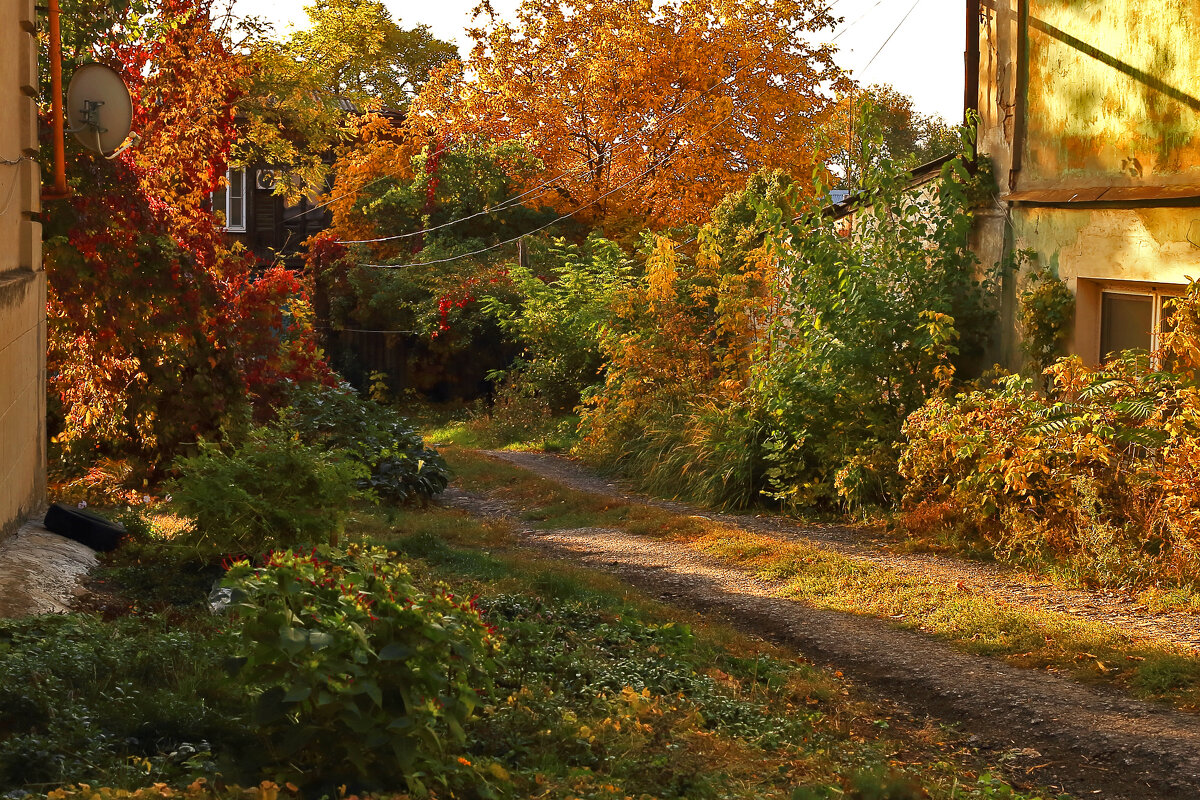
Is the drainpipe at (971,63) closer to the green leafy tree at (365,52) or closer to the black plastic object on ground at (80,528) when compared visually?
the black plastic object on ground at (80,528)

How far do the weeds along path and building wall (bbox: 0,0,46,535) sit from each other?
574cm

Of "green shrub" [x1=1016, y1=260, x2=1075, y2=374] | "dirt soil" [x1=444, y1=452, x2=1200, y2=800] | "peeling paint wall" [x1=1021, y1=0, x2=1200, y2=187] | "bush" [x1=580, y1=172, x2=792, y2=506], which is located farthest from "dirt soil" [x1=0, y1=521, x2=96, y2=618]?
"peeling paint wall" [x1=1021, y1=0, x2=1200, y2=187]

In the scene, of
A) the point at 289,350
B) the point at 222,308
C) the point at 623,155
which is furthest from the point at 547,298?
the point at 222,308

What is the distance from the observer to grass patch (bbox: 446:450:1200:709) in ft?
18.7

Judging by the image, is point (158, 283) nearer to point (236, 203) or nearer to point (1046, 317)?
point (1046, 317)

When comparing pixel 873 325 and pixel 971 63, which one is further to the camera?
pixel 971 63

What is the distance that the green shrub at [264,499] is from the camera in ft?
20.3

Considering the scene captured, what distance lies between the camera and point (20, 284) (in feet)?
22.5

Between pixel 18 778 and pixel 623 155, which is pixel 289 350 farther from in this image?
pixel 623 155

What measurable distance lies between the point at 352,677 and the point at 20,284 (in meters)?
4.58

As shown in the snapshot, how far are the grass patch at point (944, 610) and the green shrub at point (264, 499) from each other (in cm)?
322

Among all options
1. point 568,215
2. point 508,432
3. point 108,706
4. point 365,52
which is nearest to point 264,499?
point 108,706

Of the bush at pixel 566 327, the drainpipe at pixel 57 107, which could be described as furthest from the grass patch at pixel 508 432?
the drainpipe at pixel 57 107

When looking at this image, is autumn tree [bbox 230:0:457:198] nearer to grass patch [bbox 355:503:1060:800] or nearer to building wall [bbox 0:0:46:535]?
building wall [bbox 0:0:46:535]
